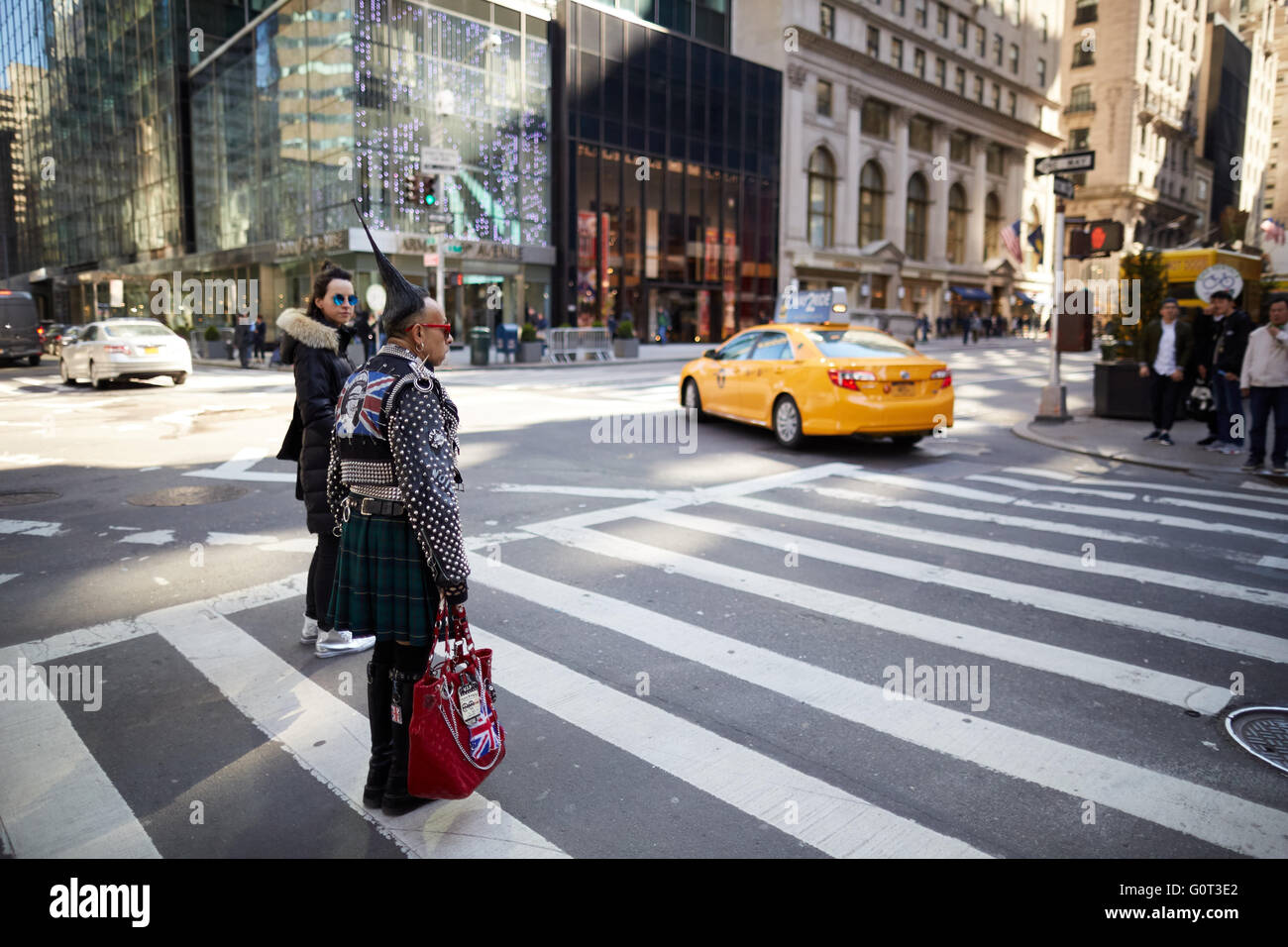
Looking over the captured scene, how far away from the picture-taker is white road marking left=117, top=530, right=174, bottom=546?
712 cm

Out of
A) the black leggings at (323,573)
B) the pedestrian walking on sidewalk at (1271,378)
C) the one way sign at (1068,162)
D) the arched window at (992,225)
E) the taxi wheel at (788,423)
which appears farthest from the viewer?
the arched window at (992,225)

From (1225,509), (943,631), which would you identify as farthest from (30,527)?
(1225,509)

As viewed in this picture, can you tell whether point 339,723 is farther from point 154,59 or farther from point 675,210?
point 154,59

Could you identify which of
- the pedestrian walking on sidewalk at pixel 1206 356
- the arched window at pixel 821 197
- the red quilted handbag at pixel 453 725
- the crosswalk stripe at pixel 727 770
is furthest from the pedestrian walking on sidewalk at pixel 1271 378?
the arched window at pixel 821 197

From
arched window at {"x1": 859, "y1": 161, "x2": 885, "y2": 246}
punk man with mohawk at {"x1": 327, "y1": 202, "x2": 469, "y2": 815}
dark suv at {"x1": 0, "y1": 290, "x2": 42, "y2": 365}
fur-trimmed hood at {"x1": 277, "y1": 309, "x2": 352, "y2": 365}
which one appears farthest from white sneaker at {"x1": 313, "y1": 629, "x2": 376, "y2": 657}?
arched window at {"x1": 859, "y1": 161, "x2": 885, "y2": 246}

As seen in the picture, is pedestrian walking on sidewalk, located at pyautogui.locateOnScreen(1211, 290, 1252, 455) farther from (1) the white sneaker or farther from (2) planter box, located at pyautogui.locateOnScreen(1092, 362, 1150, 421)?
(1) the white sneaker

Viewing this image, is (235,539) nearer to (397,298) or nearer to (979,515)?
(397,298)

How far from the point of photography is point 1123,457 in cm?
1146

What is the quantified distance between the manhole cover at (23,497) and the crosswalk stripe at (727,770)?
6.44 metres

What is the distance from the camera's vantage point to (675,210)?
45.4 meters

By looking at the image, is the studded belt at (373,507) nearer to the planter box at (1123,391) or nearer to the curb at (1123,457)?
the curb at (1123,457)

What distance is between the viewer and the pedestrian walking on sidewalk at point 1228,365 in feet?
37.6

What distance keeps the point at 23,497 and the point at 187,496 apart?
1609 millimetres

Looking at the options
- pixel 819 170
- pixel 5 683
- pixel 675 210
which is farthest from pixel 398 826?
pixel 819 170
